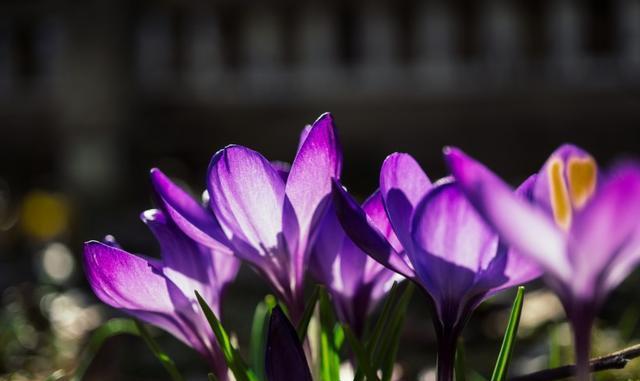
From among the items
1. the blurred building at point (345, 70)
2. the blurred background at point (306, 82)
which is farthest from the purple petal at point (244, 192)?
the blurred building at point (345, 70)

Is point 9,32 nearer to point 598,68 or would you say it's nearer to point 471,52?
point 471,52

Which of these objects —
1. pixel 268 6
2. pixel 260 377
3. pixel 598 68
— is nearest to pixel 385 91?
pixel 268 6

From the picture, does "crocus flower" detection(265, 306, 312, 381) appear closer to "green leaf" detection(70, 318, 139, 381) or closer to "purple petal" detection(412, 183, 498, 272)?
"purple petal" detection(412, 183, 498, 272)

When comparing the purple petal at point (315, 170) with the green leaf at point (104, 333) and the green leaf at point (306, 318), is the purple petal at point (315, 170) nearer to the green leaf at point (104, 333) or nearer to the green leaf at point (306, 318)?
the green leaf at point (306, 318)

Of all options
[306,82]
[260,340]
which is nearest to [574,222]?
[260,340]

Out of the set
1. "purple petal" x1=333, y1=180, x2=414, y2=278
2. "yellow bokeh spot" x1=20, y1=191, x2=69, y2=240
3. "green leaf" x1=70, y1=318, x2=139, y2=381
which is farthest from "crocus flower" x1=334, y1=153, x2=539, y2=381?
"yellow bokeh spot" x1=20, y1=191, x2=69, y2=240

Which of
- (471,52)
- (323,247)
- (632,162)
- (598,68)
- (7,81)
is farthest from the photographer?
(7,81)

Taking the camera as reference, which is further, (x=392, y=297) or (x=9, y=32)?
A: (x=9, y=32)
